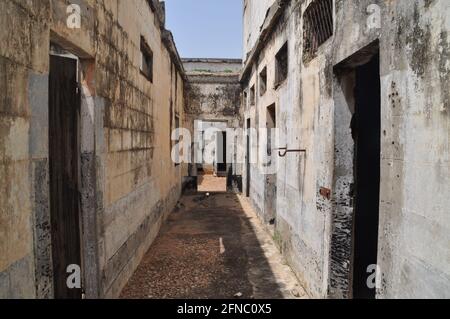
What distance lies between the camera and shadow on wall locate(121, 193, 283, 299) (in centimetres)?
459

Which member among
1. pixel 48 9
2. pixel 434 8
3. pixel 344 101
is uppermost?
pixel 48 9

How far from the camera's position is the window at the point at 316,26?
417 centimetres

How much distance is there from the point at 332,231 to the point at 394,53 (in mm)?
1922

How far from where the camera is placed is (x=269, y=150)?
26.7ft

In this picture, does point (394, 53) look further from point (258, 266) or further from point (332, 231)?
point (258, 266)

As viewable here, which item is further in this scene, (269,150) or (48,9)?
(269,150)

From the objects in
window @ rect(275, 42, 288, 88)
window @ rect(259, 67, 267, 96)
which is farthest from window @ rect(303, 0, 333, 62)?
window @ rect(259, 67, 267, 96)

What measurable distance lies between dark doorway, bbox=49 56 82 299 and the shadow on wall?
4.42ft

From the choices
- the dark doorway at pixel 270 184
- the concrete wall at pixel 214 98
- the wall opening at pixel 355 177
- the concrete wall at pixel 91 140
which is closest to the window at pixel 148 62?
the concrete wall at pixel 91 140

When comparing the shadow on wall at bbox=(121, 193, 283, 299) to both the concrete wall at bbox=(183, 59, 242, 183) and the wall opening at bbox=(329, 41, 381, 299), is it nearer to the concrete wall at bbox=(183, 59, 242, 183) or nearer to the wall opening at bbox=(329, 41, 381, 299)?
the wall opening at bbox=(329, 41, 381, 299)

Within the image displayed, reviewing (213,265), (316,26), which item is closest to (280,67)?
(316,26)

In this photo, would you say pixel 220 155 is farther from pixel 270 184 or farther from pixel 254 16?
pixel 270 184

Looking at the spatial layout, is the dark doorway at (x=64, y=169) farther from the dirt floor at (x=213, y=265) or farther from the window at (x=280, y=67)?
the window at (x=280, y=67)

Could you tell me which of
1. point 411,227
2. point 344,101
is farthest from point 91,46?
point 411,227
